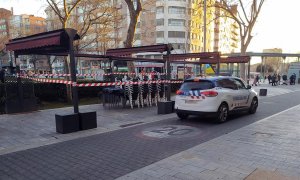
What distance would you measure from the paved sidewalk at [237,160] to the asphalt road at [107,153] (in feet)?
1.19

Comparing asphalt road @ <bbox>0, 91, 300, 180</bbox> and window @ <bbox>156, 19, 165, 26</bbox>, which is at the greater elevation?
window @ <bbox>156, 19, 165, 26</bbox>

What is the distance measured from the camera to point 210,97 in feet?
27.1

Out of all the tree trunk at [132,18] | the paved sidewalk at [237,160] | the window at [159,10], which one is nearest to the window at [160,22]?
the window at [159,10]

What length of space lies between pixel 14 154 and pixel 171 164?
3498 mm

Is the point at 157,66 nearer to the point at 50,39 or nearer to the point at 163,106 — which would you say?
the point at 163,106

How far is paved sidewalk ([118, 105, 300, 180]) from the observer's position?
4250 mm

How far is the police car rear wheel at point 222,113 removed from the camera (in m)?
8.48

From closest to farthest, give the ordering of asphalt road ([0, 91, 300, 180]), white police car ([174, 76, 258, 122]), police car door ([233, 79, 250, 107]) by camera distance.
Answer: asphalt road ([0, 91, 300, 180]), white police car ([174, 76, 258, 122]), police car door ([233, 79, 250, 107])

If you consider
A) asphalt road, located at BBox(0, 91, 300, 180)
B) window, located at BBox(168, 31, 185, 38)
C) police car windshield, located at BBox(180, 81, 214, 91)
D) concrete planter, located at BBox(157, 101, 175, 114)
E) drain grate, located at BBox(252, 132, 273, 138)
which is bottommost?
drain grate, located at BBox(252, 132, 273, 138)

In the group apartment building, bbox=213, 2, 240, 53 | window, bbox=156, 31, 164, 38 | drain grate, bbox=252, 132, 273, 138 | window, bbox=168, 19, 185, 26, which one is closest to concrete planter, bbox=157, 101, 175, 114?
drain grate, bbox=252, 132, 273, 138

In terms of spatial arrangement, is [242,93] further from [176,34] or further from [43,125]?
[176,34]

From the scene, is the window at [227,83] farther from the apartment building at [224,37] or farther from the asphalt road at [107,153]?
the apartment building at [224,37]

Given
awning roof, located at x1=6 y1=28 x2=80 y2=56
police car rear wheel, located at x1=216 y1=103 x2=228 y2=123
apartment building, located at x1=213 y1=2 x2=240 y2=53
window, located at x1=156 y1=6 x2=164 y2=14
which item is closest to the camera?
awning roof, located at x1=6 y1=28 x2=80 y2=56

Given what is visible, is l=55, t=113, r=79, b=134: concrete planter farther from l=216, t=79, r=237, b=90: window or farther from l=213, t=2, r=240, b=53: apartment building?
l=213, t=2, r=240, b=53: apartment building
